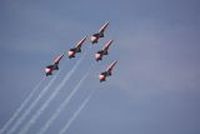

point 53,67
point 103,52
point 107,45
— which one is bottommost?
point 53,67

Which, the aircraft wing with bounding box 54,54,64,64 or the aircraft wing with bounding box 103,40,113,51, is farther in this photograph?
the aircraft wing with bounding box 103,40,113,51

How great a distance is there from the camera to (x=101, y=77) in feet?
497

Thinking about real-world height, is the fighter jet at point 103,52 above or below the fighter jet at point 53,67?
above

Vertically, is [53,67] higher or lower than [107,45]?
lower

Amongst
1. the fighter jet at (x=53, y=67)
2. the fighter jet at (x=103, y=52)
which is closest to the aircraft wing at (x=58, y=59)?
the fighter jet at (x=53, y=67)

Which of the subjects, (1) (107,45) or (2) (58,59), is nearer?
(2) (58,59)

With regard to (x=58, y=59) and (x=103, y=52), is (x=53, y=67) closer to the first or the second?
(x=58, y=59)

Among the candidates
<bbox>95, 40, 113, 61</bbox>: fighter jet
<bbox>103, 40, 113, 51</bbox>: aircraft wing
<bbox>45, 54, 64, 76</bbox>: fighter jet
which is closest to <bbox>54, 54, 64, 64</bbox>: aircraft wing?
<bbox>45, 54, 64, 76</bbox>: fighter jet

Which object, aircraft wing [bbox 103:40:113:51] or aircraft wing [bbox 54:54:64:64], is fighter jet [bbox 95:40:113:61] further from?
aircraft wing [bbox 54:54:64:64]

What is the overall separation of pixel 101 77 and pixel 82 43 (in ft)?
38.8

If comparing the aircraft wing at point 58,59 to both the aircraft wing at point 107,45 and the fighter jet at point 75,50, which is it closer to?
the fighter jet at point 75,50

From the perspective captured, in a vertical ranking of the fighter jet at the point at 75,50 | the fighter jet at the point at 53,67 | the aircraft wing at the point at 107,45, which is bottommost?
the fighter jet at the point at 53,67

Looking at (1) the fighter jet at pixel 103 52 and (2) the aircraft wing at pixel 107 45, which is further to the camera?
(2) the aircraft wing at pixel 107 45

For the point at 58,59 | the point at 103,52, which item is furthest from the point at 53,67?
the point at 103,52
